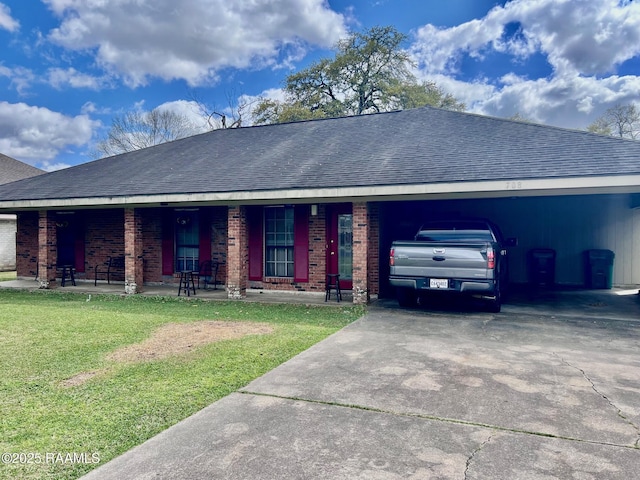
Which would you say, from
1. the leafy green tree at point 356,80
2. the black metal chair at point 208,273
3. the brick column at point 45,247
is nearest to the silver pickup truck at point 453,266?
the black metal chair at point 208,273

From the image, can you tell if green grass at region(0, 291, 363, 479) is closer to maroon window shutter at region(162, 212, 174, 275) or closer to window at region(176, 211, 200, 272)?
window at region(176, 211, 200, 272)

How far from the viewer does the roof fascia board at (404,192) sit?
6990 mm

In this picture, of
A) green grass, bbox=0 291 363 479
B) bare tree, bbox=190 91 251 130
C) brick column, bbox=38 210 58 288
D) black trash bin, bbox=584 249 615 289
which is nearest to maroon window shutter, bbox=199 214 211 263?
green grass, bbox=0 291 363 479

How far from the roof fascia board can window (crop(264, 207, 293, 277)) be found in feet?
4.80

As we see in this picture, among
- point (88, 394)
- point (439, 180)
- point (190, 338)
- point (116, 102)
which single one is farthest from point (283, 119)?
point (88, 394)

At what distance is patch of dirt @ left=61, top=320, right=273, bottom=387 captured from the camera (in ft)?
17.0

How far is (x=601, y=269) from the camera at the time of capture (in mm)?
11891

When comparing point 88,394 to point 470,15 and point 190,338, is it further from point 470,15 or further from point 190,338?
point 470,15

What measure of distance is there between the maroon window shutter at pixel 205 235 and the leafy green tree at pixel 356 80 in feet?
61.0

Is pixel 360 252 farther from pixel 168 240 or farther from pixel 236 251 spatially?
pixel 168 240

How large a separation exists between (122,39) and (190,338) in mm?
21007

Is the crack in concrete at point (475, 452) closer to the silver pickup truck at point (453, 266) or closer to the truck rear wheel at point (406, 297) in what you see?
the silver pickup truck at point (453, 266)

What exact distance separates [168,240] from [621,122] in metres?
30.4

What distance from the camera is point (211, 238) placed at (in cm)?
1186
